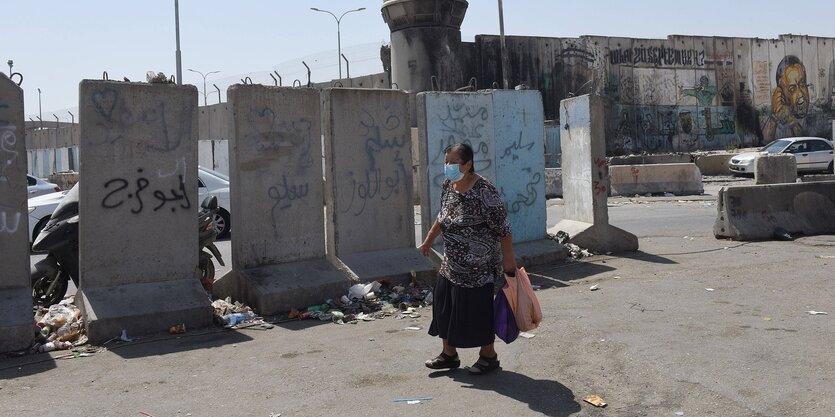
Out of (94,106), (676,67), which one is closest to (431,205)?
(94,106)

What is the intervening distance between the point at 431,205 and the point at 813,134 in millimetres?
44456

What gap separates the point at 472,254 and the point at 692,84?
136 feet

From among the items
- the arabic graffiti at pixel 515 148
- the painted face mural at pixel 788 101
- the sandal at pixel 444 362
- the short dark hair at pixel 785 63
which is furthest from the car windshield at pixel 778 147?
the sandal at pixel 444 362

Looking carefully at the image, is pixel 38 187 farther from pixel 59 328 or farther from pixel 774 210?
pixel 774 210

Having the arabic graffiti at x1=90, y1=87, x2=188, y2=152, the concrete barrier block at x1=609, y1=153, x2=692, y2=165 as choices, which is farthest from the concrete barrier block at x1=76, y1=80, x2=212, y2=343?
the concrete barrier block at x1=609, y1=153, x2=692, y2=165

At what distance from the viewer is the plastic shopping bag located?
558 cm

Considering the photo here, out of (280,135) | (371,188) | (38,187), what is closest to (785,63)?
(38,187)

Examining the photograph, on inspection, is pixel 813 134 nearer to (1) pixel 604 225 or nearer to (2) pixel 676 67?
(2) pixel 676 67

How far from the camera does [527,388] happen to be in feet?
17.6

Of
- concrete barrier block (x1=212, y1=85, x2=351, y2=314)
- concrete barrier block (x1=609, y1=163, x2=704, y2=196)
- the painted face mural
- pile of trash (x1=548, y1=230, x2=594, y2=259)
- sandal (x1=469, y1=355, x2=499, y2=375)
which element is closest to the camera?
sandal (x1=469, y1=355, x2=499, y2=375)

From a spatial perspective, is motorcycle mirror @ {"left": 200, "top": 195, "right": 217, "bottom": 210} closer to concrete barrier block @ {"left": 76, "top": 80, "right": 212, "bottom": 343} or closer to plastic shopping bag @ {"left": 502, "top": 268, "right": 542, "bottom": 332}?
concrete barrier block @ {"left": 76, "top": 80, "right": 212, "bottom": 343}

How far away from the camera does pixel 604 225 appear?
1152 cm

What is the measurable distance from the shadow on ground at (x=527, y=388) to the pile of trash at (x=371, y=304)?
224 centimetres

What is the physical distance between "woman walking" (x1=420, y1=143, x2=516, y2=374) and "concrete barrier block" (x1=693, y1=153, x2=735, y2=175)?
1148 inches
